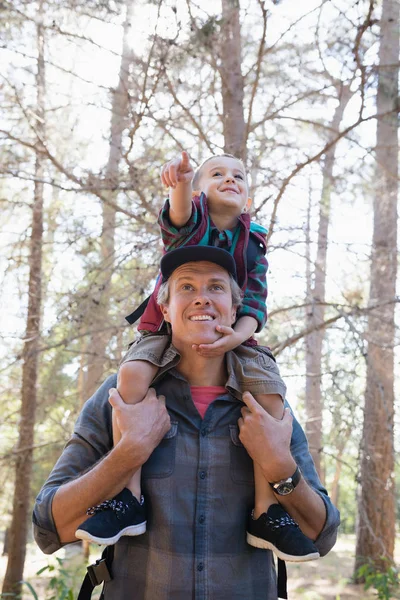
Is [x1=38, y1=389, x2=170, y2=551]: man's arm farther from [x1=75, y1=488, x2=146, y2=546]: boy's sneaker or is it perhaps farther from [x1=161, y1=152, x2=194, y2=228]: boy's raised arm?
[x1=161, y1=152, x2=194, y2=228]: boy's raised arm

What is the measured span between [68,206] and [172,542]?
624 cm

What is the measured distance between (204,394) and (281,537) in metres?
0.58

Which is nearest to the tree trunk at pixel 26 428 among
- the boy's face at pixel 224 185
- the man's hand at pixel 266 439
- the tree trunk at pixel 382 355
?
the tree trunk at pixel 382 355

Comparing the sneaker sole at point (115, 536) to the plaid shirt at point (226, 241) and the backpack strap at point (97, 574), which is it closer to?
the backpack strap at point (97, 574)

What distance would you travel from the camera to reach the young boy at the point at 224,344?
1.90 m

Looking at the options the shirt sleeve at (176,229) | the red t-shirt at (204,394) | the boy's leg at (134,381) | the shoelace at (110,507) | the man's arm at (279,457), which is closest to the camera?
the shoelace at (110,507)

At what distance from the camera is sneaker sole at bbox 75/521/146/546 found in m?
1.77

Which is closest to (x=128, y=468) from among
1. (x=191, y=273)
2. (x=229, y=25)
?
(x=191, y=273)

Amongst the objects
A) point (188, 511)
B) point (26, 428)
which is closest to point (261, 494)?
point (188, 511)

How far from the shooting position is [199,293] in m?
2.14

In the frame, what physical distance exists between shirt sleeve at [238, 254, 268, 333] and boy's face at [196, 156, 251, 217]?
0.26 metres

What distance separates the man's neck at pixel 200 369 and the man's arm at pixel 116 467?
22 centimetres

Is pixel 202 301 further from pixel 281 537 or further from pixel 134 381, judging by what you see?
pixel 281 537

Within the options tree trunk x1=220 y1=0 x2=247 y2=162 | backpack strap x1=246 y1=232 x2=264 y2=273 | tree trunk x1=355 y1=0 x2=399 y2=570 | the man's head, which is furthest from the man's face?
tree trunk x1=355 y1=0 x2=399 y2=570
